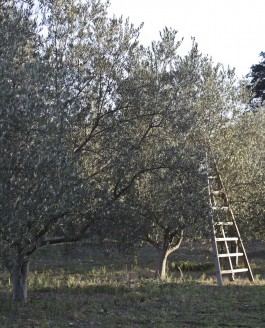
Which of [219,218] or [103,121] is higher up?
[103,121]

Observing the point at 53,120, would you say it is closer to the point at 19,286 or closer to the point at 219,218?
the point at 19,286

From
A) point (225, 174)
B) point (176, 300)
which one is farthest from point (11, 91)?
point (225, 174)

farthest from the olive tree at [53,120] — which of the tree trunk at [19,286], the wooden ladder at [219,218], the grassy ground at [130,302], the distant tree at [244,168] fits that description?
the distant tree at [244,168]

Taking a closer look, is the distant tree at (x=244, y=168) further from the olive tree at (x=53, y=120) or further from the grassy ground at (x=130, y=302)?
the olive tree at (x=53, y=120)

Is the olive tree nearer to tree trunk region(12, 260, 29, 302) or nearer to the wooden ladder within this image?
tree trunk region(12, 260, 29, 302)

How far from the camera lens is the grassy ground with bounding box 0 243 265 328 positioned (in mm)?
11414

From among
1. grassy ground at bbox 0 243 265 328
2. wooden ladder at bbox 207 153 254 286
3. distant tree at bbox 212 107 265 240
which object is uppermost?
distant tree at bbox 212 107 265 240

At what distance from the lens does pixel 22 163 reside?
916 centimetres

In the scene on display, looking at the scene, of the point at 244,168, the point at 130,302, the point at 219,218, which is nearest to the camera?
the point at 130,302

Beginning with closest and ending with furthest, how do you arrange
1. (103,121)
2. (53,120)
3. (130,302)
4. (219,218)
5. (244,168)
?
1. (53,120)
2. (103,121)
3. (130,302)
4. (219,218)
5. (244,168)

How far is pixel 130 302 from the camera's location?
46.8ft

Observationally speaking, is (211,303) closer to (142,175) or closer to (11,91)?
(142,175)

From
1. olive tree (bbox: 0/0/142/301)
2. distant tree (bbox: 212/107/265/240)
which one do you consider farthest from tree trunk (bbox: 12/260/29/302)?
distant tree (bbox: 212/107/265/240)

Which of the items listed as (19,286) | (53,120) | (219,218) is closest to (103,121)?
(53,120)
